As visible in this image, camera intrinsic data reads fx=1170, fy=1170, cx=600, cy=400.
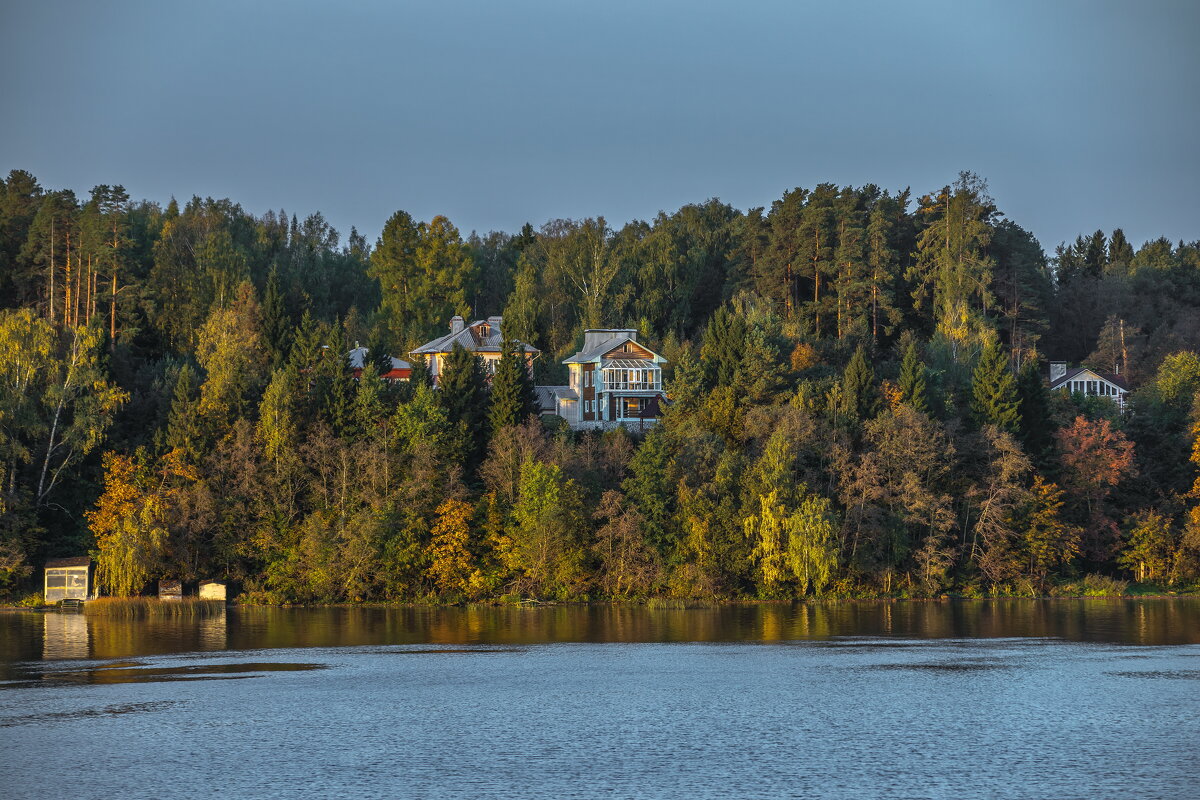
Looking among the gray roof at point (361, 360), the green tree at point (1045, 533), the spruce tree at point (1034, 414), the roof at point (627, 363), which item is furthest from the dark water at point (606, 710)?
the gray roof at point (361, 360)

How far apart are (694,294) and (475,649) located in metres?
86.0

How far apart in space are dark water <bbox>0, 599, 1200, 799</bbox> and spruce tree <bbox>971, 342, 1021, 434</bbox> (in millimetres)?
23601

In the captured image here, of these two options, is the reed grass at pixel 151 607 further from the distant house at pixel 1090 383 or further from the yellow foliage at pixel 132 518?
the distant house at pixel 1090 383

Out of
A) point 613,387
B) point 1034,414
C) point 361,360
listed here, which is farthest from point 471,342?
point 1034,414

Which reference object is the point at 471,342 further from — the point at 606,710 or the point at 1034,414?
the point at 606,710

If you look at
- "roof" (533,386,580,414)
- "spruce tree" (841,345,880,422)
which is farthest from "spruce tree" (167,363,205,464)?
"spruce tree" (841,345,880,422)

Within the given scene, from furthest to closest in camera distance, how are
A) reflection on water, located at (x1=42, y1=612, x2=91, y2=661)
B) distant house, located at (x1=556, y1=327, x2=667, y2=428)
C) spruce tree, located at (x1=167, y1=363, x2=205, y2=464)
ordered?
distant house, located at (x1=556, y1=327, x2=667, y2=428) → spruce tree, located at (x1=167, y1=363, x2=205, y2=464) → reflection on water, located at (x1=42, y1=612, x2=91, y2=661)

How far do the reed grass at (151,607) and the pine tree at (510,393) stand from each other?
80.5 feet

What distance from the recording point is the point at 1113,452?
294 feet

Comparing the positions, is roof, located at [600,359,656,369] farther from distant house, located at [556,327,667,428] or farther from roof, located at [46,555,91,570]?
roof, located at [46,555,91,570]

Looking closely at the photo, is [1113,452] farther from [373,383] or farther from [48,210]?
[48,210]

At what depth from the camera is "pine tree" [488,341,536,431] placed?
3580 inches

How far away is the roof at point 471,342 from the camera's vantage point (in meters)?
117

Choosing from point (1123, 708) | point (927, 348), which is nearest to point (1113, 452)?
point (927, 348)
